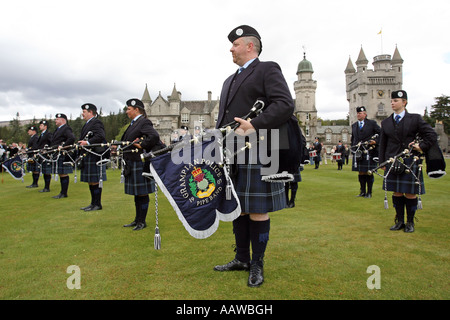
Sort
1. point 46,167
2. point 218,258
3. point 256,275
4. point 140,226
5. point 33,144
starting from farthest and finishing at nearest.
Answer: point 33,144
point 46,167
point 140,226
point 218,258
point 256,275

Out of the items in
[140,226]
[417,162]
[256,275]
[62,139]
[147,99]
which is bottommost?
[140,226]

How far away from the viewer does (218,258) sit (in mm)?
4426

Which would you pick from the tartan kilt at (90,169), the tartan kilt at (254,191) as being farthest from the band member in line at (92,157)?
the tartan kilt at (254,191)

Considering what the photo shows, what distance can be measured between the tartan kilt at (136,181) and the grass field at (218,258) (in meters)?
0.79

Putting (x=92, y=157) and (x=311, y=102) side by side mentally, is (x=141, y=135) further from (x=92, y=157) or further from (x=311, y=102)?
(x=311, y=102)

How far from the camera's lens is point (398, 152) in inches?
237

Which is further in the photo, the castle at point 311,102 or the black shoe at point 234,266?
the castle at point 311,102

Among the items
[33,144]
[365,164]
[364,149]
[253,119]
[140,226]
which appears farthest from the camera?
[33,144]

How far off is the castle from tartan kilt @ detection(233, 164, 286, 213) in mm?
64336

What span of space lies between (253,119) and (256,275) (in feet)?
5.93

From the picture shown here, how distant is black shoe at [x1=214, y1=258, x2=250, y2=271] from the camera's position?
396cm

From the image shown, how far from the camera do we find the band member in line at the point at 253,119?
11.3 ft

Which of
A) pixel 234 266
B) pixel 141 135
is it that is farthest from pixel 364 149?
pixel 234 266

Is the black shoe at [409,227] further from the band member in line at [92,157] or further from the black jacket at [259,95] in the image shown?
the band member in line at [92,157]
